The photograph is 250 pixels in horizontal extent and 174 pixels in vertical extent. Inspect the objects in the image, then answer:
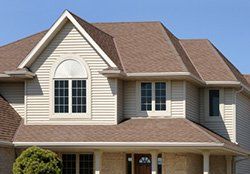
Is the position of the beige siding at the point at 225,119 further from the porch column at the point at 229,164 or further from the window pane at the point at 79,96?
the window pane at the point at 79,96

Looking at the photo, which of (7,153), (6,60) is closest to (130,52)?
(6,60)

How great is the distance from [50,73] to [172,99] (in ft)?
20.5

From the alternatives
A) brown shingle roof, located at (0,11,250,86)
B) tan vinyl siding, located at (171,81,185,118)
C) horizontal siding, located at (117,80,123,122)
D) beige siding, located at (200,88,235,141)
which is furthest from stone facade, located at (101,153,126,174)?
beige siding, located at (200,88,235,141)

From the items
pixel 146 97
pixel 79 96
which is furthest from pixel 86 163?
pixel 146 97

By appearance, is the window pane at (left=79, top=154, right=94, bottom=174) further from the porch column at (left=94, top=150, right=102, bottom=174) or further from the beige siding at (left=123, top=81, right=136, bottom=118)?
the beige siding at (left=123, top=81, right=136, bottom=118)

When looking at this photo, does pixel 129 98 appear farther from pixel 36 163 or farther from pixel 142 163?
pixel 36 163

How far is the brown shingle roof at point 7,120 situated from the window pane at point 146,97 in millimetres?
6349

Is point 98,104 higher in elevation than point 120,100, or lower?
lower

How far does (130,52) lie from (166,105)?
3.95 metres

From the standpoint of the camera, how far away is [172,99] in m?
35.6

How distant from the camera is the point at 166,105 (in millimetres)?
35562

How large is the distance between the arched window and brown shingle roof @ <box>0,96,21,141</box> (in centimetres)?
215

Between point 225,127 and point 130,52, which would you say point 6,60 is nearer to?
point 130,52

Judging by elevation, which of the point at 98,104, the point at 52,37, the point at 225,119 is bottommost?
the point at 225,119
